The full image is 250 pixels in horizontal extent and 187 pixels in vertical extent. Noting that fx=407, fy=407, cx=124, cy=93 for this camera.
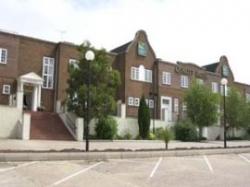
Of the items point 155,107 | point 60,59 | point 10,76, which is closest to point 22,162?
point 10,76

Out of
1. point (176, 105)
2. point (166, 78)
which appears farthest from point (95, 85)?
point (176, 105)

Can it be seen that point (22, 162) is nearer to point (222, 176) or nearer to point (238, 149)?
point (222, 176)

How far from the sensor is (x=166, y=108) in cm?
4791

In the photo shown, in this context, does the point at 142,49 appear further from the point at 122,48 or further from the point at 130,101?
the point at 130,101

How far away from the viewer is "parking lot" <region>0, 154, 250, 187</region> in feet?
40.6

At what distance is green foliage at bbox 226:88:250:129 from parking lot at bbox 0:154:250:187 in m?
28.2

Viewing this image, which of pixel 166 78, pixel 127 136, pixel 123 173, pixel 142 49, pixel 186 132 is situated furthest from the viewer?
pixel 166 78

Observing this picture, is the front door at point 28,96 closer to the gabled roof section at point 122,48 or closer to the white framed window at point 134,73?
the white framed window at point 134,73

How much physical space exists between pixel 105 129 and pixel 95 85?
139 inches

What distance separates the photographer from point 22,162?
52.1 feet

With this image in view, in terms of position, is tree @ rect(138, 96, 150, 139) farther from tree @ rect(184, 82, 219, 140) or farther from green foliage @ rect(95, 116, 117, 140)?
tree @ rect(184, 82, 219, 140)

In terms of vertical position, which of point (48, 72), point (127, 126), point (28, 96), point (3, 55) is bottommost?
point (127, 126)

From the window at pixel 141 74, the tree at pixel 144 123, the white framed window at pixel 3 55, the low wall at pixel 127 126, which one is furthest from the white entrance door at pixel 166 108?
the white framed window at pixel 3 55

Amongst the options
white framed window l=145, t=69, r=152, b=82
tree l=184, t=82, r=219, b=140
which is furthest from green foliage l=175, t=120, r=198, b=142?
white framed window l=145, t=69, r=152, b=82
